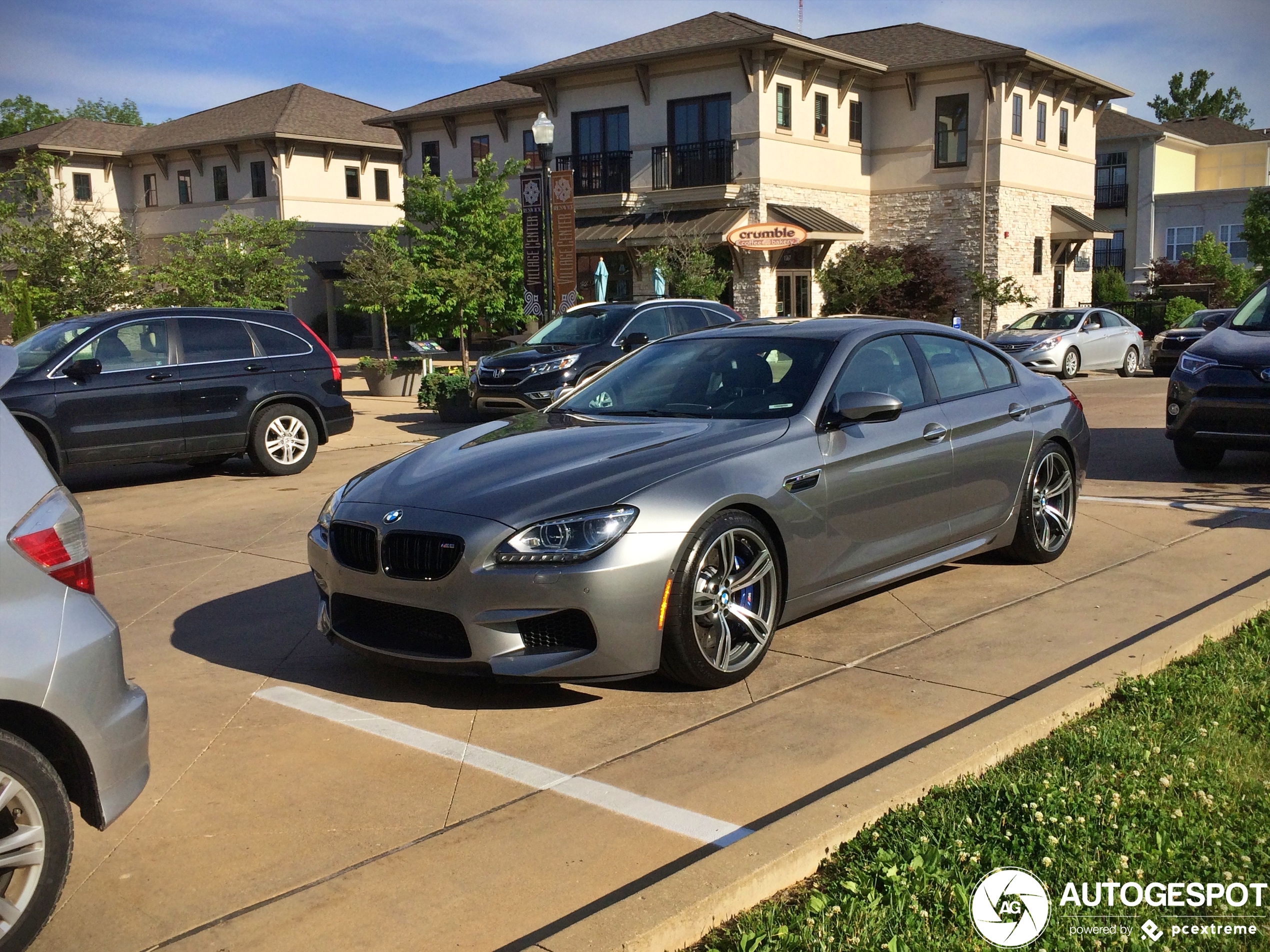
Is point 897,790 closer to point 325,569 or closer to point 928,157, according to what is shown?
point 325,569

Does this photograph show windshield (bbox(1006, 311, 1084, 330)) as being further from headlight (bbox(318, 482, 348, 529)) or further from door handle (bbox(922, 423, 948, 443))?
headlight (bbox(318, 482, 348, 529))

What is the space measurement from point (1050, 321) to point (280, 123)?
29.4m

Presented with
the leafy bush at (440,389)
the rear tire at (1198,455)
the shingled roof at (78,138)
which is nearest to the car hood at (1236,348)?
the rear tire at (1198,455)

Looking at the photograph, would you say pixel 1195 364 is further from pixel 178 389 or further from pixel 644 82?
pixel 644 82

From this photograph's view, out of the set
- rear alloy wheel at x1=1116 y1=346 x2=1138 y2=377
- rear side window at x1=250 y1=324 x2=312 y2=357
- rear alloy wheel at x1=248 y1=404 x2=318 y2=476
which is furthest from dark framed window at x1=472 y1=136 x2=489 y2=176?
rear alloy wheel at x1=248 y1=404 x2=318 y2=476

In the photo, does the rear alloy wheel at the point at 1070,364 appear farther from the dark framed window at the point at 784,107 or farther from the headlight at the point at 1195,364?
the headlight at the point at 1195,364

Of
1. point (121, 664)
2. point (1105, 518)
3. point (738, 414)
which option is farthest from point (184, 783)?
point (1105, 518)

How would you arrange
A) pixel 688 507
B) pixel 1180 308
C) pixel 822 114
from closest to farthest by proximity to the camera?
pixel 688 507, pixel 822 114, pixel 1180 308

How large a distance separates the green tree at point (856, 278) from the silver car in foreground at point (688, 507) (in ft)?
89.1

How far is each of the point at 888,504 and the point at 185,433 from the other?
313 inches

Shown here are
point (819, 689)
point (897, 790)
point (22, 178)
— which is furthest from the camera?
point (22, 178)

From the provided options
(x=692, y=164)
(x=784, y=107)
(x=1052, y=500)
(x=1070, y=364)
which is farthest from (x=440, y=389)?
(x=784, y=107)

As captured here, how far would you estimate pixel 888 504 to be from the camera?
6012mm

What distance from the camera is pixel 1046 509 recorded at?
7316mm
